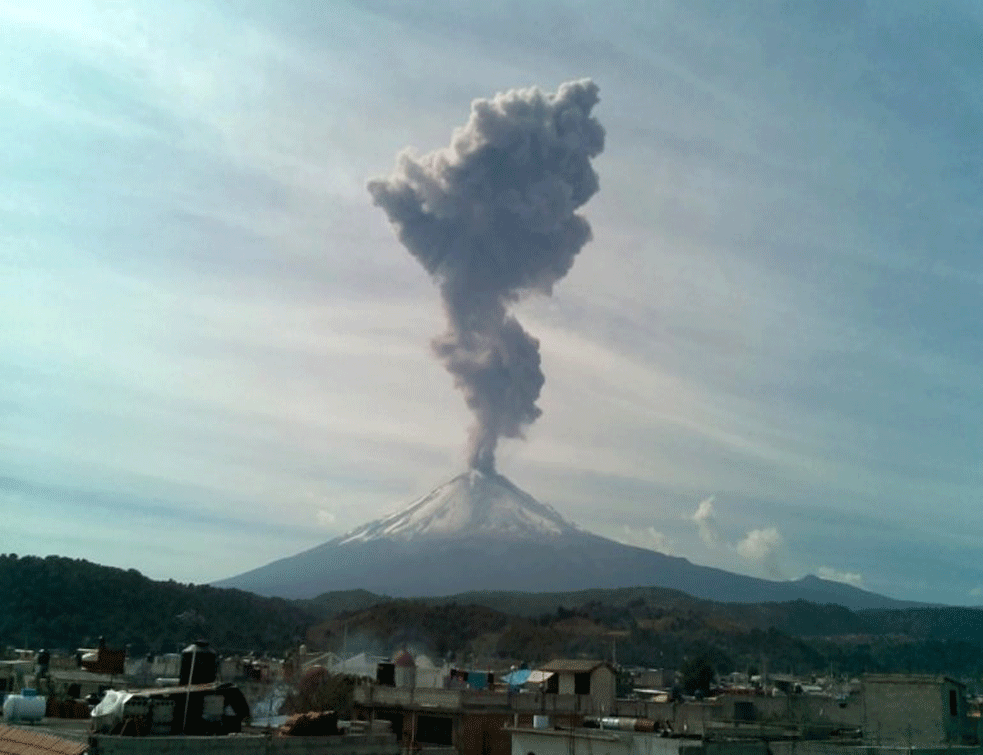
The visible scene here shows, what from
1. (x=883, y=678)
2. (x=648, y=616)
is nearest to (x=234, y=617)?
(x=648, y=616)

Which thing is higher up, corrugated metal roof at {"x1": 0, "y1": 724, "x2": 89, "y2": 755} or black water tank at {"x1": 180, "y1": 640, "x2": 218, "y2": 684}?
black water tank at {"x1": 180, "y1": 640, "x2": 218, "y2": 684}

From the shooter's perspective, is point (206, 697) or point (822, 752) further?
point (822, 752)

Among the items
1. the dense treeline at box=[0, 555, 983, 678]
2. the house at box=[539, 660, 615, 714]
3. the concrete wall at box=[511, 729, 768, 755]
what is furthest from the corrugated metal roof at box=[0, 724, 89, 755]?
the dense treeline at box=[0, 555, 983, 678]

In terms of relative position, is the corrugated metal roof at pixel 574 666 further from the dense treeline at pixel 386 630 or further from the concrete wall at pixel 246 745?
the dense treeline at pixel 386 630

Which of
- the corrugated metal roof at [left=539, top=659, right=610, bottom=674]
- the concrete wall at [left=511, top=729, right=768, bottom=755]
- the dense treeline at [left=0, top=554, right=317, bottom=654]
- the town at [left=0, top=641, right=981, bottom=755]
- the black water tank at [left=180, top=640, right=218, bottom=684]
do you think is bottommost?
the concrete wall at [left=511, top=729, right=768, bottom=755]

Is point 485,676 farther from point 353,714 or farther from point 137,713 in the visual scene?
point 137,713

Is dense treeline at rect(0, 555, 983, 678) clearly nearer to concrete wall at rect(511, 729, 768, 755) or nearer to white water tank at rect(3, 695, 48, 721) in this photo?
concrete wall at rect(511, 729, 768, 755)
